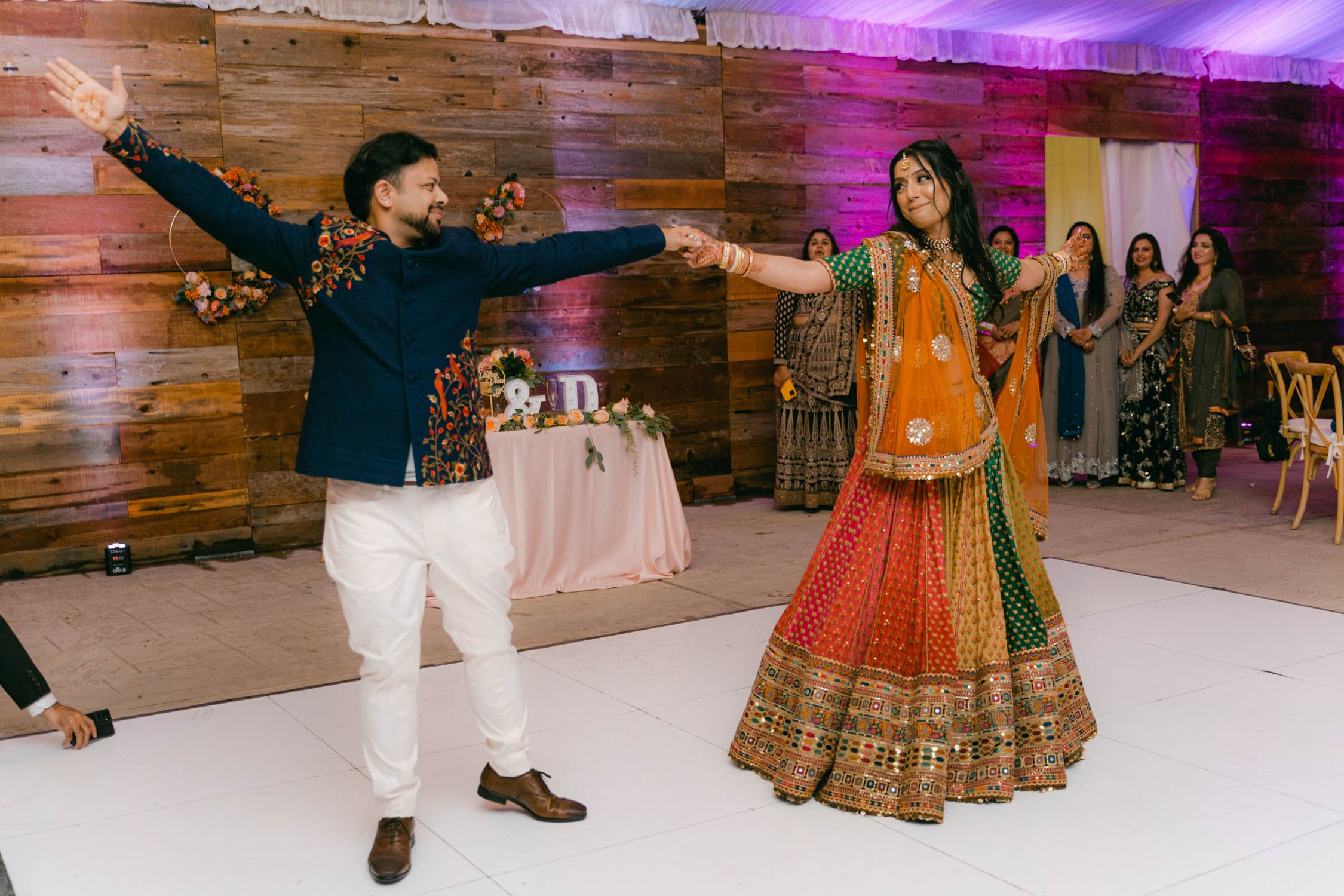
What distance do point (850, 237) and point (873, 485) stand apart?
5.45 meters

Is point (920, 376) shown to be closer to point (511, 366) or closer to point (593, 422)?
point (593, 422)

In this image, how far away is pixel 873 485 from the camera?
3.07 metres

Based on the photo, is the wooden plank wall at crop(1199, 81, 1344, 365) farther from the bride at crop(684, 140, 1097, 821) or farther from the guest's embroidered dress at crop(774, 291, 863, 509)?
the bride at crop(684, 140, 1097, 821)

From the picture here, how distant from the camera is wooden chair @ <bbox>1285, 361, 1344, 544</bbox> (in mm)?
Answer: 5852

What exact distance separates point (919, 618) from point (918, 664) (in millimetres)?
113

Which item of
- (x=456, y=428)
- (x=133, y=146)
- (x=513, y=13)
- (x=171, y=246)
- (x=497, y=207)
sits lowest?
(x=456, y=428)

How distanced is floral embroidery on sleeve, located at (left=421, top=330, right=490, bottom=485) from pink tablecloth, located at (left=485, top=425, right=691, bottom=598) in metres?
2.45

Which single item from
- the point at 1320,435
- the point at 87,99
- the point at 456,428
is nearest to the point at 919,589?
the point at 456,428

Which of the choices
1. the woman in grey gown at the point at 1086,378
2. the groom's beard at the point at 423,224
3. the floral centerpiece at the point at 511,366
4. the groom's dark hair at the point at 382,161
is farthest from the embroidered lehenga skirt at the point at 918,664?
the woman in grey gown at the point at 1086,378

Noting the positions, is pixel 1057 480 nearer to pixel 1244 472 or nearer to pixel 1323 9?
pixel 1244 472

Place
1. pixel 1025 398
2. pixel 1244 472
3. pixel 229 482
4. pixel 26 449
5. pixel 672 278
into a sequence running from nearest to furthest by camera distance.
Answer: pixel 1025 398 < pixel 26 449 < pixel 229 482 < pixel 672 278 < pixel 1244 472

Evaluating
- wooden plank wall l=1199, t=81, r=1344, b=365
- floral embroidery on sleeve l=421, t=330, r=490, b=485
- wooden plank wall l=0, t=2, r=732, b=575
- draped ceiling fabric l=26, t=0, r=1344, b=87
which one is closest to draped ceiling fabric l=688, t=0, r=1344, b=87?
→ draped ceiling fabric l=26, t=0, r=1344, b=87

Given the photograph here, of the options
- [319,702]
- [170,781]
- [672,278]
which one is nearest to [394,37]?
[672,278]

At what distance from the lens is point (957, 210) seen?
3.03 meters
